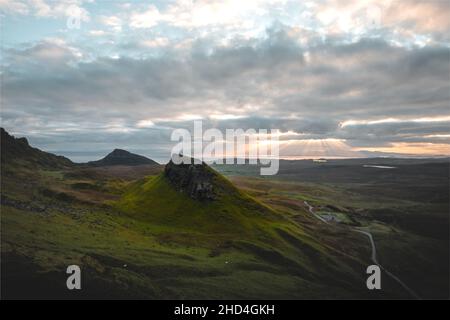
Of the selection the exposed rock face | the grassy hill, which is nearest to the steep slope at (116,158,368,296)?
the exposed rock face

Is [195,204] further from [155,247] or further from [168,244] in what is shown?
[155,247]

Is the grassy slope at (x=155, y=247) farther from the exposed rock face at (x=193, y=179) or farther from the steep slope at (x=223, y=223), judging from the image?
the exposed rock face at (x=193, y=179)

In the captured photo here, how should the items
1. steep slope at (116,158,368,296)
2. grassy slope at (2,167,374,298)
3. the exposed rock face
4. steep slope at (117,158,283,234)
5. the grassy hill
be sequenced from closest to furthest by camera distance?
grassy slope at (2,167,374,298)
the grassy hill
steep slope at (116,158,368,296)
steep slope at (117,158,283,234)
the exposed rock face

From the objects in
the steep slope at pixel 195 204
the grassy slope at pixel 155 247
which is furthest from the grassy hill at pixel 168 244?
the steep slope at pixel 195 204

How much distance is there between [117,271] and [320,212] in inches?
5792

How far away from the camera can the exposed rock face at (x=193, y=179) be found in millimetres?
136000

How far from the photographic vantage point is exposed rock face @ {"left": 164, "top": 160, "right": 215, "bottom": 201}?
136m

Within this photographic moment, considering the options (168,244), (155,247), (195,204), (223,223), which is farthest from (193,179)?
(155,247)

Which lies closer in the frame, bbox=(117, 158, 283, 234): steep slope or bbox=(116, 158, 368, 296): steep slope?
bbox=(116, 158, 368, 296): steep slope

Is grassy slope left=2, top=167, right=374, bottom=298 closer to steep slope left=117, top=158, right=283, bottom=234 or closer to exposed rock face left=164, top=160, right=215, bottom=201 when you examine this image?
steep slope left=117, top=158, right=283, bottom=234

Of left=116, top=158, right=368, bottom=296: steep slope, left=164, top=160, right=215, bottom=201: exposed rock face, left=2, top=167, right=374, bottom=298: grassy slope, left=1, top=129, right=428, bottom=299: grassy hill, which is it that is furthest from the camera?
left=164, top=160, right=215, bottom=201: exposed rock face

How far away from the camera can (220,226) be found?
12156cm
